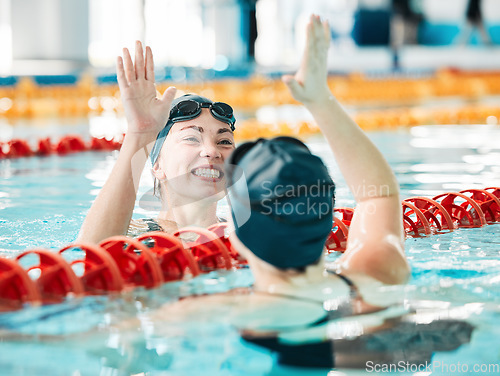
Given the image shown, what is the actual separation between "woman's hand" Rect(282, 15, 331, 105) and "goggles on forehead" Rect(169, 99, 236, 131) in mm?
1214

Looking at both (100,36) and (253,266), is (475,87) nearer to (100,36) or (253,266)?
(100,36)

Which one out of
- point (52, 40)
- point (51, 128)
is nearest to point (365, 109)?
point (51, 128)

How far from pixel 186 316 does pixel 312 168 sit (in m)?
0.66

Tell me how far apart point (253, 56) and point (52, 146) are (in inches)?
647

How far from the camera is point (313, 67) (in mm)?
2109

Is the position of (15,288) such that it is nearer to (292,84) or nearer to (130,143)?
(130,143)

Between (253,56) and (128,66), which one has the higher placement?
(253,56)

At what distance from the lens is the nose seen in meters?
3.19

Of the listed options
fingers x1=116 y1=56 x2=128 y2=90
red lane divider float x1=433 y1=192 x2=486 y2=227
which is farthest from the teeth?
red lane divider float x1=433 y1=192 x2=486 y2=227

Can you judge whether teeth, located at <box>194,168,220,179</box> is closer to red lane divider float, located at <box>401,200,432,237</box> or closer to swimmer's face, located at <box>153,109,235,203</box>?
swimmer's face, located at <box>153,109,235,203</box>

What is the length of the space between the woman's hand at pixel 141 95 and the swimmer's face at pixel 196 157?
258mm

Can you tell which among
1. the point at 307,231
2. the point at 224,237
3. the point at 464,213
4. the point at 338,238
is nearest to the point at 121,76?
the point at 224,237

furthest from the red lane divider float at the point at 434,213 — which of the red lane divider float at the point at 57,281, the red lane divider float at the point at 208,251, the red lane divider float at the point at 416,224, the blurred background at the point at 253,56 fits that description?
the blurred background at the point at 253,56

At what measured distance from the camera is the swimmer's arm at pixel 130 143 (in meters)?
2.92
